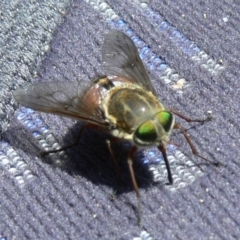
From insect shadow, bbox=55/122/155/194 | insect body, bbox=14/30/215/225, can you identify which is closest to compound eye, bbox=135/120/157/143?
insect body, bbox=14/30/215/225

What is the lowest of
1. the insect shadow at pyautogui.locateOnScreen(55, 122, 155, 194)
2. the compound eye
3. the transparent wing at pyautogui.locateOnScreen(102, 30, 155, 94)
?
the insect shadow at pyautogui.locateOnScreen(55, 122, 155, 194)

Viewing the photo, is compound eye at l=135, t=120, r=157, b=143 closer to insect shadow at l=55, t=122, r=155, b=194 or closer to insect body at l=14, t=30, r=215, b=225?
insect body at l=14, t=30, r=215, b=225

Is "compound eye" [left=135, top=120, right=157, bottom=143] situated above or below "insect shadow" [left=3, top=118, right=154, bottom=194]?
above

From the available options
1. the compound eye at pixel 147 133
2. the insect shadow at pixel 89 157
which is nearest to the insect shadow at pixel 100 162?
the insect shadow at pixel 89 157

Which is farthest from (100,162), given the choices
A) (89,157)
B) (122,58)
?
(122,58)

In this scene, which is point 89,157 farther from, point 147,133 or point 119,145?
point 147,133

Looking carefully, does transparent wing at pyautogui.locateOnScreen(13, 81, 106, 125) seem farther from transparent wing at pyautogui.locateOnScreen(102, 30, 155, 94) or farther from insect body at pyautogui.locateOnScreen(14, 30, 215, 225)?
transparent wing at pyautogui.locateOnScreen(102, 30, 155, 94)

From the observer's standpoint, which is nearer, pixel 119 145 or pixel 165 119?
pixel 165 119

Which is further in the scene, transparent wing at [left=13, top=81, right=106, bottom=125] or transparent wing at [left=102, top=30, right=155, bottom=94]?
transparent wing at [left=102, top=30, right=155, bottom=94]
